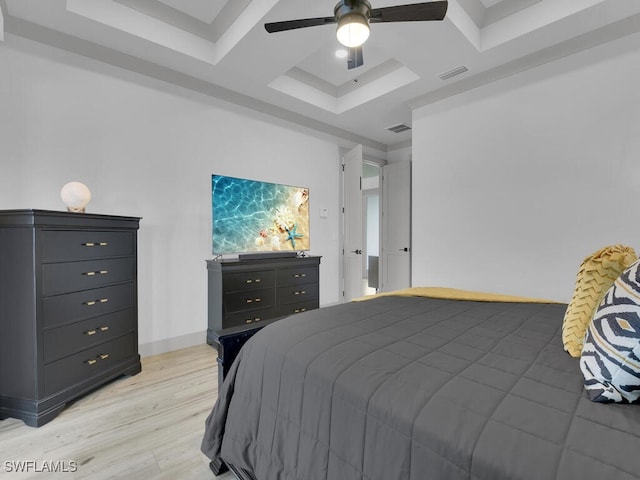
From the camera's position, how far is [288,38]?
2533 mm

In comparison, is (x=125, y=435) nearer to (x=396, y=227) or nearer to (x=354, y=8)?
(x=354, y=8)

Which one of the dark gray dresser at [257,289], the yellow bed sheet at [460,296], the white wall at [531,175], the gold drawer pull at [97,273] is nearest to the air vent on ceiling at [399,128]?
the white wall at [531,175]

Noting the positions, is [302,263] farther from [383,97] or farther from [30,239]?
[30,239]

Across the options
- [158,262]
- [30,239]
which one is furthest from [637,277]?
[158,262]

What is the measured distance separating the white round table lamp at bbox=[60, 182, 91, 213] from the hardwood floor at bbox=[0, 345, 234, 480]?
4.32ft

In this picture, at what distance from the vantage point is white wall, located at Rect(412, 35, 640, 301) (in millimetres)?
2432

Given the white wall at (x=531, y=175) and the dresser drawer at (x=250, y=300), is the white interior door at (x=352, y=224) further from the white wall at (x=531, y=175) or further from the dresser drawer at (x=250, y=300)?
the dresser drawer at (x=250, y=300)

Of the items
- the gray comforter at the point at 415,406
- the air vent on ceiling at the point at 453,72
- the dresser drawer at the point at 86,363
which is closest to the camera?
the gray comforter at the point at 415,406

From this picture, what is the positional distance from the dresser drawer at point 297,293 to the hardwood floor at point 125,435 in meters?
1.25

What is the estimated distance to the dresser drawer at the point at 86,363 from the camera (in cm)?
194

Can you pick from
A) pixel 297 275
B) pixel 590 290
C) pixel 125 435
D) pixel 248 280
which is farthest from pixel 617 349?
pixel 297 275

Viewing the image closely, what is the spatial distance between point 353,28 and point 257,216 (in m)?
2.21

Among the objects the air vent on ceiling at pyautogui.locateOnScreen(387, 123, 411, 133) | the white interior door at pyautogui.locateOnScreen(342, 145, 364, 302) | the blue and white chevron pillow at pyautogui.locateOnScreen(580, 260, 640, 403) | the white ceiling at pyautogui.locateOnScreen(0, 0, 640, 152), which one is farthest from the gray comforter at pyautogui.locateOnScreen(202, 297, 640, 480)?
the air vent on ceiling at pyautogui.locateOnScreen(387, 123, 411, 133)

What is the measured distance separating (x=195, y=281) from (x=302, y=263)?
118 centimetres
